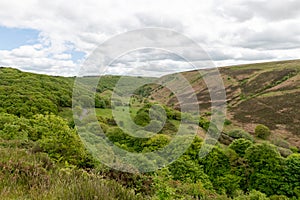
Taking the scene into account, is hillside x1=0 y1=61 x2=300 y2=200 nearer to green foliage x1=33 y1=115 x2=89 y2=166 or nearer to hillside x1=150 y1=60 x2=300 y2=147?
green foliage x1=33 y1=115 x2=89 y2=166

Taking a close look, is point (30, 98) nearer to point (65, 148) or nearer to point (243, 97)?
point (65, 148)

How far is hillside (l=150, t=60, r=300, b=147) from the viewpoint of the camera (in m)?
68.6

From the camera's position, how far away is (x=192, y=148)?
127 feet

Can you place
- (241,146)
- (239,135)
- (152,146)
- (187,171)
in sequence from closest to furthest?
(187,171) < (152,146) < (241,146) < (239,135)

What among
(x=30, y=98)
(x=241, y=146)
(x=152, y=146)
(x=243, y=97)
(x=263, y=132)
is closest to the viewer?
(x=152, y=146)

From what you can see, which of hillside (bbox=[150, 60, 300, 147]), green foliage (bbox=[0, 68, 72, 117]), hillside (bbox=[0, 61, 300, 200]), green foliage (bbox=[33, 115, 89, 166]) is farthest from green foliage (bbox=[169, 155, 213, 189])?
green foliage (bbox=[0, 68, 72, 117])

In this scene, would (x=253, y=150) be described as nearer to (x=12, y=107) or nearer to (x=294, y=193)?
(x=294, y=193)

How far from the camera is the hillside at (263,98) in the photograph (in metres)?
68.6

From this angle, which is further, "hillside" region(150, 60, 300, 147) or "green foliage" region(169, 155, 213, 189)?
"hillside" region(150, 60, 300, 147)

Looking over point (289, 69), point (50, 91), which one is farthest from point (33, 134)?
point (289, 69)

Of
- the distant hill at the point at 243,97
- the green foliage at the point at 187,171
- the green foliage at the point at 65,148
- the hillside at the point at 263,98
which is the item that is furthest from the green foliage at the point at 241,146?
the green foliage at the point at 65,148

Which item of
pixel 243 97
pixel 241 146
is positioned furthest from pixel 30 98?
pixel 243 97

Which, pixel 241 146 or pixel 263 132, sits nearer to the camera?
pixel 241 146

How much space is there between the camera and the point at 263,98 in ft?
290
